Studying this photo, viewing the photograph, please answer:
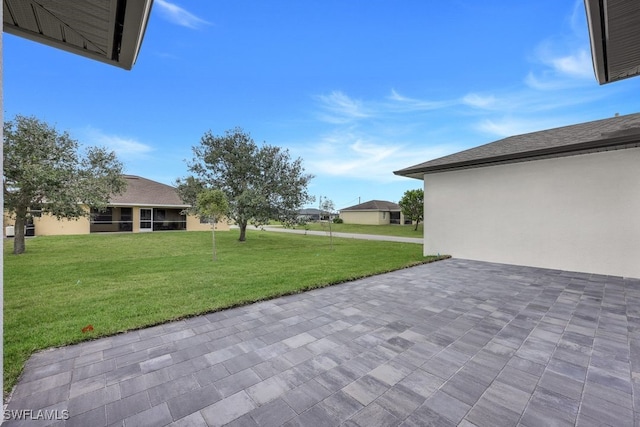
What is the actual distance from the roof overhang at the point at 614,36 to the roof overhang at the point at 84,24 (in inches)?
151

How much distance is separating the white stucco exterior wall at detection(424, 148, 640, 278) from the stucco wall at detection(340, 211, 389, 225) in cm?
2869

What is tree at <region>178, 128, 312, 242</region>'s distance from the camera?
13266 millimetres

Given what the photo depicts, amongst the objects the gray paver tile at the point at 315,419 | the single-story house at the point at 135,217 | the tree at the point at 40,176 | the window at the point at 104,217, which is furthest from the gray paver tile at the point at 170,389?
the window at the point at 104,217

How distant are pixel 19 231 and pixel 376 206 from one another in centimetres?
3468

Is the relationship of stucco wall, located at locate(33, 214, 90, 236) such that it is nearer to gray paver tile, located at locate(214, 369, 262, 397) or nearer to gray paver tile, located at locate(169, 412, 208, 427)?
gray paver tile, located at locate(214, 369, 262, 397)

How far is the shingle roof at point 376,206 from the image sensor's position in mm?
38347

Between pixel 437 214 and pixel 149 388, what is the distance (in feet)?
29.6

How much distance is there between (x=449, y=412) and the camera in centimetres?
193

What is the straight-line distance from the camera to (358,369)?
2461 millimetres

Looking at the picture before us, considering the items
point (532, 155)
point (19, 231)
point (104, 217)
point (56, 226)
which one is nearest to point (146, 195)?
point (104, 217)

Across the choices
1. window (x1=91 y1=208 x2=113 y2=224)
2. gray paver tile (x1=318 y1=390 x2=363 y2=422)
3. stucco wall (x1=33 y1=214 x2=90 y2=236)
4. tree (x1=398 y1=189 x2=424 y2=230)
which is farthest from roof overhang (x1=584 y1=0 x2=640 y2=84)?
window (x1=91 y1=208 x2=113 y2=224)

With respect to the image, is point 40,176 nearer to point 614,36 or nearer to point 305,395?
point 305,395

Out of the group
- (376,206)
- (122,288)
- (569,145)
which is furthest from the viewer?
(376,206)

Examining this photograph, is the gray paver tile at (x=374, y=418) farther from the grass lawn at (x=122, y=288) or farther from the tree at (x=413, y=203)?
the tree at (x=413, y=203)
